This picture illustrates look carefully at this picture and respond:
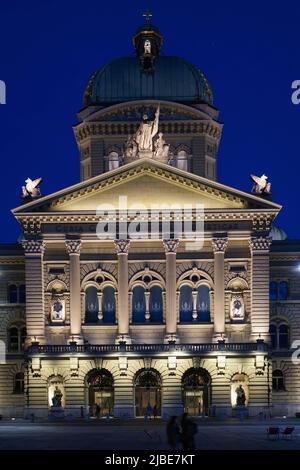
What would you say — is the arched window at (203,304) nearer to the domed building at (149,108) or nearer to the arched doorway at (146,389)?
the arched doorway at (146,389)

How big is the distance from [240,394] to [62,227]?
807 inches

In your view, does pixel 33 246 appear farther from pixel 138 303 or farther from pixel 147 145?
pixel 147 145

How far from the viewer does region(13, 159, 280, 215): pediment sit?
9462 cm

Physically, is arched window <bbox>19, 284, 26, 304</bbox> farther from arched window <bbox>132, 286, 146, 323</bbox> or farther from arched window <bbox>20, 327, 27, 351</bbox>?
arched window <bbox>132, 286, 146, 323</bbox>

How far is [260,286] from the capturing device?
310 feet

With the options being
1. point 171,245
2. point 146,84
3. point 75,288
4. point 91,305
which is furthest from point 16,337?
point 146,84

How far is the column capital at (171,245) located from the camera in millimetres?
94688

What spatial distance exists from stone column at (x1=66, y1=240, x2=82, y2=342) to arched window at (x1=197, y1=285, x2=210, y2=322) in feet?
33.8

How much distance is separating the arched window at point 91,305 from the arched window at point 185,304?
7.21 meters

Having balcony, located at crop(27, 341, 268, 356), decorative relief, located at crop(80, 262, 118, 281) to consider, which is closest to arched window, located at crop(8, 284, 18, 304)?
decorative relief, located at crop(80, 262, 118, 281)

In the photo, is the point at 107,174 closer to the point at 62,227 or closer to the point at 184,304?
the point at 62,227

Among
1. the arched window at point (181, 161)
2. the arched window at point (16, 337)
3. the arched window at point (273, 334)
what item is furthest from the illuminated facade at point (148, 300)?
the arched window at point (181, 161)

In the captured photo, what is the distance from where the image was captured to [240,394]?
9300cm

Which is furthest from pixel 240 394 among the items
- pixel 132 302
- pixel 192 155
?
pixel 192 155
